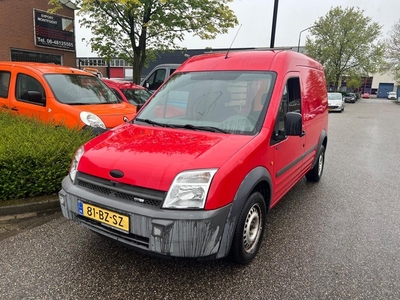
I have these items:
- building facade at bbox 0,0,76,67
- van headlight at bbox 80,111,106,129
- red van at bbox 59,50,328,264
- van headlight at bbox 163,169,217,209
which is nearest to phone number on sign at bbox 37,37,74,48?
building facade at bbox 0,0,76,67

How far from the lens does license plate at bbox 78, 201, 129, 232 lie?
7.77 ft

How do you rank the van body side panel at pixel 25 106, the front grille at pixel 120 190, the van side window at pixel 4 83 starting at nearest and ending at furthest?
the front grille at pixel 120 190, the van body side panel at pixel 25 106, the van side window at pixel 4 83

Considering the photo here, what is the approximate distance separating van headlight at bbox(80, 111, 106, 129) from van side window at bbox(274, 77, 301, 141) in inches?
131

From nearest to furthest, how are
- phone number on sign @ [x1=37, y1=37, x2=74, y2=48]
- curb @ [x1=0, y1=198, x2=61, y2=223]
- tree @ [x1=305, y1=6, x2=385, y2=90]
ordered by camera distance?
curb @ [x1=0, y1=198, x2=61, y2=223]
phone number on sign @ [x1=37, y1=37, x2=74, y2=48]
tree @ [x1=305, y1=6, x2=385, y2=90]

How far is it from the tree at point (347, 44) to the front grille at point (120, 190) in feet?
133

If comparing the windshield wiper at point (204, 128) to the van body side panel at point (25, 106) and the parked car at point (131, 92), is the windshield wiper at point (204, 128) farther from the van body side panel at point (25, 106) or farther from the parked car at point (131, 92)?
the parked car at point (131, 92)

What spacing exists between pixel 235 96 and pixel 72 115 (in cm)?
334

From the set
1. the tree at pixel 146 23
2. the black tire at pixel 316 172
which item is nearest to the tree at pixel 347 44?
the tree at pixel 146 23

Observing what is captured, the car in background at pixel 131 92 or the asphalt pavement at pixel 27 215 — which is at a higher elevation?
the car in background at pixel 131 92

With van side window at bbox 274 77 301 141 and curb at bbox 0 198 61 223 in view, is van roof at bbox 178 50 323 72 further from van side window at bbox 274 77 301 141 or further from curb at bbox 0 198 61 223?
curb at bbox 0 198 61 223

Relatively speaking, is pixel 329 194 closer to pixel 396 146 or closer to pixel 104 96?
pixel 104 96

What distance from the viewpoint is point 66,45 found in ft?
58.3

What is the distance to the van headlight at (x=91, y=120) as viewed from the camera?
5.25 m

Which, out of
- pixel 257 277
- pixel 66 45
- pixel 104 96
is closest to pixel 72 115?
pixel 104 96
